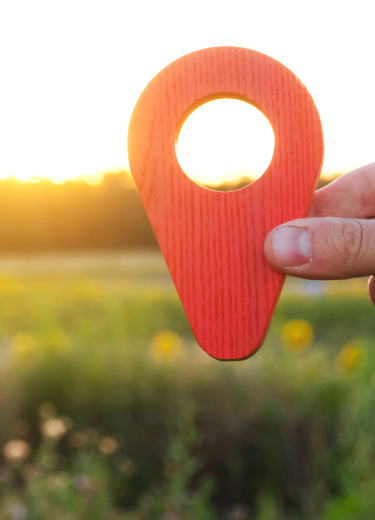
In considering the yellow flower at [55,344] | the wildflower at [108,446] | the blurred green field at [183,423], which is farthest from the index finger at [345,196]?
the yellow flower at [55,344]

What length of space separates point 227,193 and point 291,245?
0.12 meters

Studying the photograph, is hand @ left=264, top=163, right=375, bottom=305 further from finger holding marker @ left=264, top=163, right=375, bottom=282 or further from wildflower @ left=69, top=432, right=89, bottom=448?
wildflower @ left=69, top=432, right=89, bottom=448

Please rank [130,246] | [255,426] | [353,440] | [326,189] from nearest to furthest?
[326,189] < [353,440] < [255,426] < [130,246]

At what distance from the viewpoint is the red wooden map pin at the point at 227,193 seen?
718 mm

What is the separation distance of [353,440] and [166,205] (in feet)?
4.55

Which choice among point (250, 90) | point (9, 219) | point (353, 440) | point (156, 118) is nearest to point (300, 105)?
point (250, 90)

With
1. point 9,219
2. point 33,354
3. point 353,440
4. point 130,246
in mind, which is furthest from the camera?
point 130,246

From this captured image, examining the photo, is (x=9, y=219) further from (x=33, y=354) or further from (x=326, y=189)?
(x=326, y=189)

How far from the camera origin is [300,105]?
71cm

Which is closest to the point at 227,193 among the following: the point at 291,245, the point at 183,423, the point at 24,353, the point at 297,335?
the point at 291,245

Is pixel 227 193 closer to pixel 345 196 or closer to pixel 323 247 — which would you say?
pixel 323 247

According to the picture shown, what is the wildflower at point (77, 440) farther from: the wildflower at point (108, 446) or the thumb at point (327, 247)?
the thumb at point (327, 247)

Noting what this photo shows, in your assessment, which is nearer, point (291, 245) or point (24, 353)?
point (291, 245)

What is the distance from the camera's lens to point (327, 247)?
756mm
